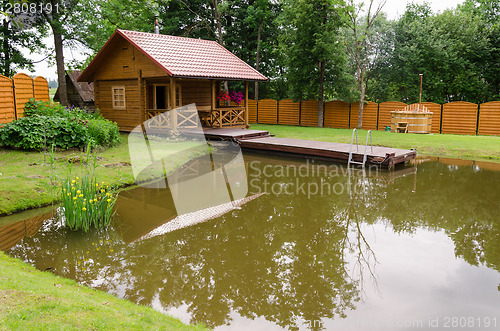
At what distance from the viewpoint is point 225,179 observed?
1048 centimetres

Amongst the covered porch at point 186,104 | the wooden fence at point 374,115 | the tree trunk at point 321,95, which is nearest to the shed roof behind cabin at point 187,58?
the covered porch at point 186,104

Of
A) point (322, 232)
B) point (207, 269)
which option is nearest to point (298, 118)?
point (322, 232)

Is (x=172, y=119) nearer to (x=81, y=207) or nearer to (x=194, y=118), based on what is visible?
(x=194, y=118)

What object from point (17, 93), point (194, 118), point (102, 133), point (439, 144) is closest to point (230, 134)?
point (194, 118)

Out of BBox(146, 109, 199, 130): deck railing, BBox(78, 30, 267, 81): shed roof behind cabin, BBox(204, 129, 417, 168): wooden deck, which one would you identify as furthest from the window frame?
BBox(204, 129, 417, 168): wooden deck

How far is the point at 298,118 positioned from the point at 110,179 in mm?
16828

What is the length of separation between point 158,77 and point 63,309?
44.3ft

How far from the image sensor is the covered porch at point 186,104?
1639cm

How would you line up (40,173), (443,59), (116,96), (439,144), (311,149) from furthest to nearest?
(443,59)
(116,96)
(439,144)
(311,149)
(40,173)

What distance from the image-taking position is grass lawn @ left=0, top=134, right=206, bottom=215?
298 inches

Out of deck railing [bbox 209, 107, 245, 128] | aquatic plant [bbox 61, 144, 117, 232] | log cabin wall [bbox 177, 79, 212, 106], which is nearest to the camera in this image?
aquatic plant [bbox 61, 144, 117, 232]

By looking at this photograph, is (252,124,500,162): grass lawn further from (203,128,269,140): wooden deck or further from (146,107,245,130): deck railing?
(146,107,245,130): deck railing

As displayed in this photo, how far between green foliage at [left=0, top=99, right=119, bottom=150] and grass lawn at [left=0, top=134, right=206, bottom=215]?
0.32m

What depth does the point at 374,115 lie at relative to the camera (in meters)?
21.7
